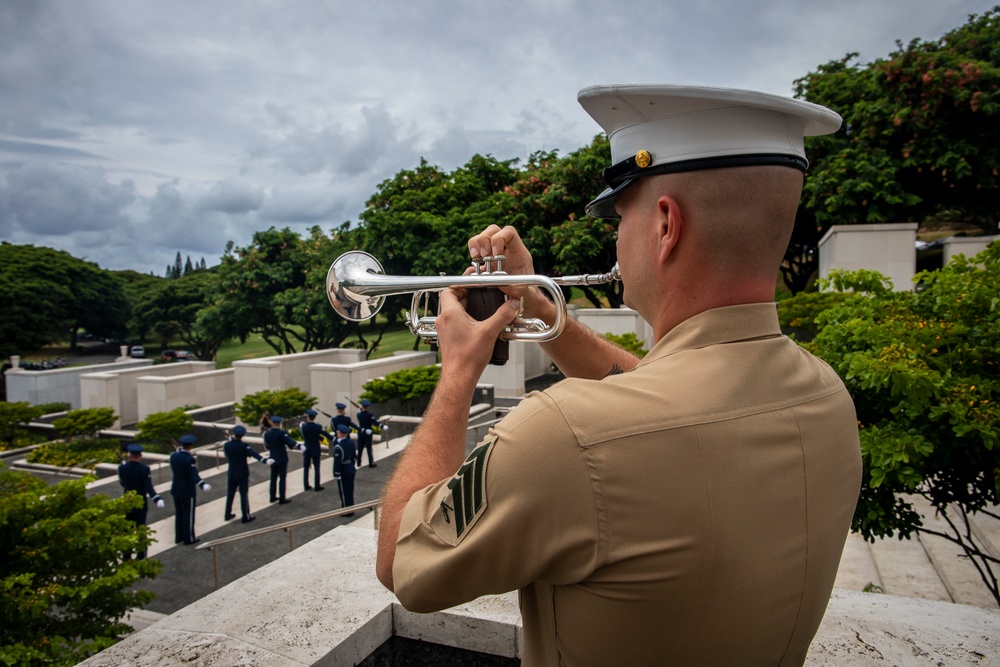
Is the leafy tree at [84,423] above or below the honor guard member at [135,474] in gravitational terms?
below

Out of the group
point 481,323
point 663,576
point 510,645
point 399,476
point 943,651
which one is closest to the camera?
point 663,576

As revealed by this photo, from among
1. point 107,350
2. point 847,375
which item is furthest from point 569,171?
point 107,350

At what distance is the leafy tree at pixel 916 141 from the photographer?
16.4 meters

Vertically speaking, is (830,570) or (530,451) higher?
(530,451)

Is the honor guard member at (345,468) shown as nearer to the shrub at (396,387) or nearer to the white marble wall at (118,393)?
the shrub at (396,387)

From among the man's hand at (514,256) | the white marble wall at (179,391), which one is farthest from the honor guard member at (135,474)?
the white marble wall at (179,391)

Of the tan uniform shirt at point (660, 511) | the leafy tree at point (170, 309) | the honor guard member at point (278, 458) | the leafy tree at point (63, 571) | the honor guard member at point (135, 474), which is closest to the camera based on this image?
the tan uniform shirt at point (660, 511)

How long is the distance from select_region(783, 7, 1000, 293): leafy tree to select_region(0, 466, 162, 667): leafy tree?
708 inches

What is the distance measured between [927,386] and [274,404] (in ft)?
62.2

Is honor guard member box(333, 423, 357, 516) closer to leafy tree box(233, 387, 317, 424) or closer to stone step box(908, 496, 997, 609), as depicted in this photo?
leafy tree box(233, 387, 317, 424)

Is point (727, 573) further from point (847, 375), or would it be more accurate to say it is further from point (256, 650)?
point (847, 375)

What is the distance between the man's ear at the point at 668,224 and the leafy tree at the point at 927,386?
2.66 meters

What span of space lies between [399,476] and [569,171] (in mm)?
23997

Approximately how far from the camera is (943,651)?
8.49 feet
